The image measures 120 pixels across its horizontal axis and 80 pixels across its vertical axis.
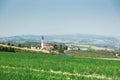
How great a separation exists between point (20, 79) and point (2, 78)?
117 cm

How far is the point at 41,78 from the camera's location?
71.7ft

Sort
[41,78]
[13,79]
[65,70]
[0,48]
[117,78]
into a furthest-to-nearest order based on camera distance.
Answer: [0,48] → [65,70] → [117,78] → [41,78] → [13,79]

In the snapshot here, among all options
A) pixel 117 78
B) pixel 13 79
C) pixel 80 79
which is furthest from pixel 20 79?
pixel 117 78

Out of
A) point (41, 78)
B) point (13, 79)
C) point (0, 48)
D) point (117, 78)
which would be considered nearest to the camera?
point (13, 79)

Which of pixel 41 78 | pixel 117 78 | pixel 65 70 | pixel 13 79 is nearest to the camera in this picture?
pixel 13 79

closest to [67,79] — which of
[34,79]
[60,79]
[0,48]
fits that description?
[60,79]

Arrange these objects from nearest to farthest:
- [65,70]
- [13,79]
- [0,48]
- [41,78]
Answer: [13,79] < [41,78] < [65,70] < [0,48]

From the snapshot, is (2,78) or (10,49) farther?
(10,49)

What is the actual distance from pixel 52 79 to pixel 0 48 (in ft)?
242

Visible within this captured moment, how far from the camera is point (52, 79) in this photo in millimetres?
21250

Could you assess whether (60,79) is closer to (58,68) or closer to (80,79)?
(80,79)

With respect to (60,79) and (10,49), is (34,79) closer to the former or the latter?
(60,79)

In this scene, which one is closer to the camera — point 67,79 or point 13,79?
point 13,79

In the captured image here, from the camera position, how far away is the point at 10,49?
96.8 meters
